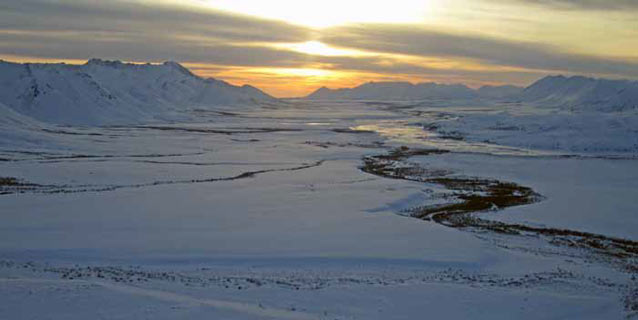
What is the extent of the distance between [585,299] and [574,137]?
162 feet

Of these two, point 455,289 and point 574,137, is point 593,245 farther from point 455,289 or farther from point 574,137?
point 574,137

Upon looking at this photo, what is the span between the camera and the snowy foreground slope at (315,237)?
14258 mm

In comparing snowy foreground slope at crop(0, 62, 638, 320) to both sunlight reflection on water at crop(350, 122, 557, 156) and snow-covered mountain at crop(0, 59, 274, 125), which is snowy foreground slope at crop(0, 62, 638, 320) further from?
snow-covered mountain at crop(0, 59, 274, 125)

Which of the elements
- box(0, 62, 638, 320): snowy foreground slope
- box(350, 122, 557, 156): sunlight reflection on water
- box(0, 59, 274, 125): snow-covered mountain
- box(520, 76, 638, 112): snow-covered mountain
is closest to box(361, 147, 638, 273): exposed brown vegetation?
box(0, 62, 638, 320): snowy foreground slope

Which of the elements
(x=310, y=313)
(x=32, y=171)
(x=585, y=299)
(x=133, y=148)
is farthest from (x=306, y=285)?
(x=133, y=148)

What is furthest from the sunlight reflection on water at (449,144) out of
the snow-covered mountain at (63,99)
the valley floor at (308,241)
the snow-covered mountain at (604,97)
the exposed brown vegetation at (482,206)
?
the snow-covered mountain at (604,97)

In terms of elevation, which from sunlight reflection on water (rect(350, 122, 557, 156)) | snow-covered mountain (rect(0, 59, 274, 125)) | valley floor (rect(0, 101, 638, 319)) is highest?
snow-covered mountain (rect(0, 59, 274, 125))

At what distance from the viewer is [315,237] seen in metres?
21.2

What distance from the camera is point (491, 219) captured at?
25391mm

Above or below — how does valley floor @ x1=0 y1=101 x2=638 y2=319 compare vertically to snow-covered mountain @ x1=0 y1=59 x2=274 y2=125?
below

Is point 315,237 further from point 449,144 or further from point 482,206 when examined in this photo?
point 449,144

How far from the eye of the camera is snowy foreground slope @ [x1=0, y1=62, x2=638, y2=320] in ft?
46.8

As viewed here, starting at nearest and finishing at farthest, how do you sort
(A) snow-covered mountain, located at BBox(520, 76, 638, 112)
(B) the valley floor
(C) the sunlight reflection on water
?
(B) the valley floor → (C) the sunlight reflection on water → (A) snow-covered mountain, located at BBox(520, 76, 638, 112)

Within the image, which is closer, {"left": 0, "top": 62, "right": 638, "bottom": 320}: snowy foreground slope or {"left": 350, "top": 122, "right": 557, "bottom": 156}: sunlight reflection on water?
{"left": 0, "top": 62, "right": 638, "bottom": 320}: snowy foreground slope
